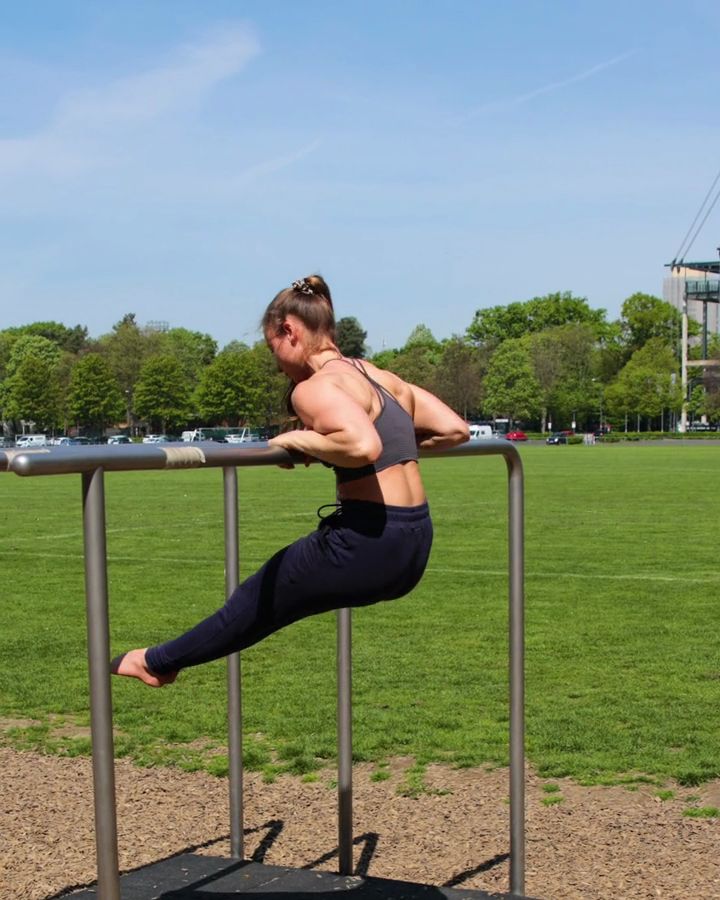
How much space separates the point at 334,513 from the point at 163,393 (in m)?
106

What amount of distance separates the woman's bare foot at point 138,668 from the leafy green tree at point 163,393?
103 meters

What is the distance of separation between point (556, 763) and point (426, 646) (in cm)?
340

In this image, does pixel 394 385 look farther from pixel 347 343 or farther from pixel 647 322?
pixel 647 322

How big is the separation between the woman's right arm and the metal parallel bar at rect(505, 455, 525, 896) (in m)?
0.50

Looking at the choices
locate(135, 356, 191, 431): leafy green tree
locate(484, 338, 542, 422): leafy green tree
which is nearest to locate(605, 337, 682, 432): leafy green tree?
locate(484, 338, 542, 422): leafy green tree

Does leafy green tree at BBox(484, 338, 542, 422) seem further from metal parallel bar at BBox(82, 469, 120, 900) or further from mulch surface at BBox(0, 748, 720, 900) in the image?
metal parallel bar at BBox(82, 469, 120, 900)

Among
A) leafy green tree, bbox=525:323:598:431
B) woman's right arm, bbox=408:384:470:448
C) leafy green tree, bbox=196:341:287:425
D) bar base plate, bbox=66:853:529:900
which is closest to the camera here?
woman's right arm, bbox=408:384:470:448

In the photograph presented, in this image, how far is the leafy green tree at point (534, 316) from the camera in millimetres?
140125

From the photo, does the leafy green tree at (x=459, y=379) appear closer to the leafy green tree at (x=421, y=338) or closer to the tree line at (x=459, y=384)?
the tree line at (x=459, y=384)

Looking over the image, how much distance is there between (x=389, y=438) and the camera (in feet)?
11.1

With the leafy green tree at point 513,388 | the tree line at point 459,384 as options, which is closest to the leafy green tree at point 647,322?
the tree line at point 459,384

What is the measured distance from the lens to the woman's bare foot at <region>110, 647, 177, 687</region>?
338cm

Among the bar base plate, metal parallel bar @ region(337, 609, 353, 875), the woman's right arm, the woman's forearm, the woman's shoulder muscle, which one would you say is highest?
the woman's shoulder muscle

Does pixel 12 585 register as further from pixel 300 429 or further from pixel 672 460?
pixel 672 460
